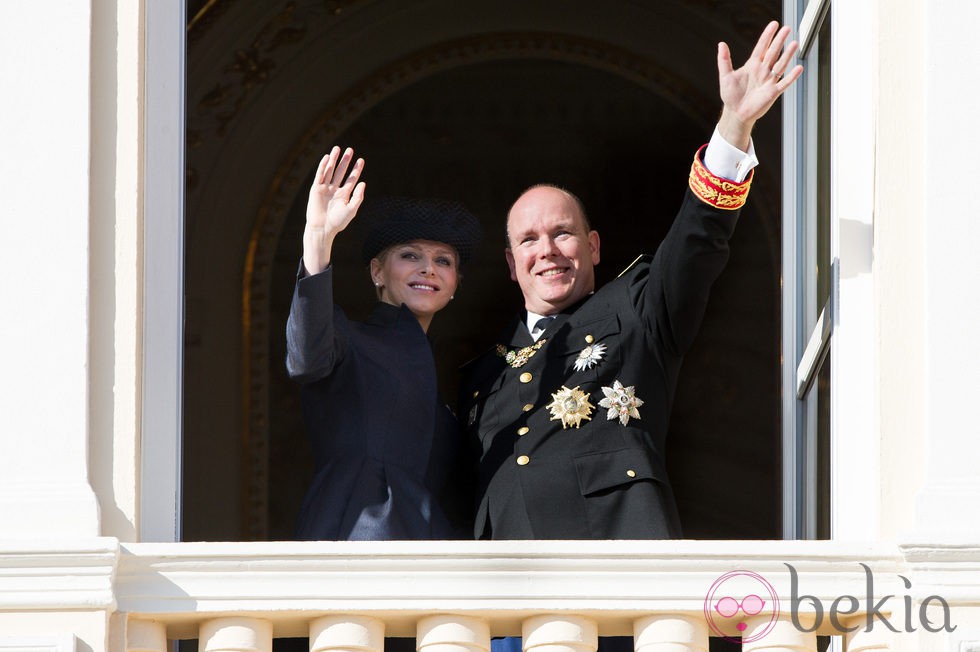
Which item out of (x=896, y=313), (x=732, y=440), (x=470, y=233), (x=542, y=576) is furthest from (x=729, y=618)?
(x=732, y=440)

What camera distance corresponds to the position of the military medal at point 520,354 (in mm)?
5137

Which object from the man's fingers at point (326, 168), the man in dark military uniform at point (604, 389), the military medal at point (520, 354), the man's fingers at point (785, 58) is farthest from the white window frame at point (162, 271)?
the man's fingers at point (785, 58)

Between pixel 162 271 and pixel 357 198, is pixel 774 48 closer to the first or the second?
pixel 357 198

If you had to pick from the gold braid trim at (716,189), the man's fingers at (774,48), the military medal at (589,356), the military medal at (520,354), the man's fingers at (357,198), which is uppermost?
the man's fingers at (774,48)

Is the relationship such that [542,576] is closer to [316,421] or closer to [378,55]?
[316,421]

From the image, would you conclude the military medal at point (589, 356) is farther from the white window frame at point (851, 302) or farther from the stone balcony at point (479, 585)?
the stone balcony at point (479, 585)

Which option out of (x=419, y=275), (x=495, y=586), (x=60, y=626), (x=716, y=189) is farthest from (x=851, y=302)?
(x=60, y=626)

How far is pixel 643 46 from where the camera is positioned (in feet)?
24.6

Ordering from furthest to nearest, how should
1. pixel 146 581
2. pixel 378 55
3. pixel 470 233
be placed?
pixel 378 55, pixel 470 233, pixel 146 581

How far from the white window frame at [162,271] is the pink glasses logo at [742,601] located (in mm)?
1010

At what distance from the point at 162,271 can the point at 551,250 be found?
112cm

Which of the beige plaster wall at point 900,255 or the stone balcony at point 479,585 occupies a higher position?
the beige plaster wall at point 900,255

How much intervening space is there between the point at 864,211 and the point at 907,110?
0.21 meters

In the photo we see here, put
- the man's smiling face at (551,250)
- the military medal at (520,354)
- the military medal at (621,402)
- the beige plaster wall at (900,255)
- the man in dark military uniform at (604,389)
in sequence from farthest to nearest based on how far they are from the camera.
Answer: the man's smiling face at (551,250) → the military medal at (520,354) → the military medal at (621,402) → the man in dark military uniform at (604,389) → the beige plaster wall at (900,255)
